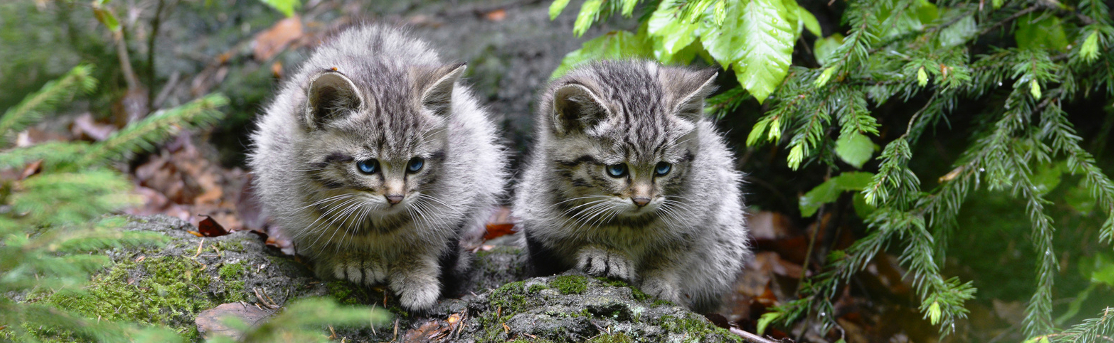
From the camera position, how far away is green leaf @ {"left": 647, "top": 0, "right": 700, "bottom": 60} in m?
3.49

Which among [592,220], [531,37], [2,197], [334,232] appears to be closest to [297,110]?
[334,232]

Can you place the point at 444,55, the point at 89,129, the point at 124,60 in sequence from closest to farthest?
the point at 444,55
the point at 89,129
the point at 124,60

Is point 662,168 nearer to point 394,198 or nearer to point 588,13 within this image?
point 588,13

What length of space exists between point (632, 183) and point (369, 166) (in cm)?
127

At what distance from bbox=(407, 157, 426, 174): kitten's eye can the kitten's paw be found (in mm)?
616

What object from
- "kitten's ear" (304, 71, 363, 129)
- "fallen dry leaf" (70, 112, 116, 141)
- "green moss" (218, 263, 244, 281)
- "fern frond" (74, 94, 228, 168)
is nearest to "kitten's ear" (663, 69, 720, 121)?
"kitten's ear" (304, 71, 363, 129)

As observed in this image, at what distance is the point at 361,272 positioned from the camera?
3.71m

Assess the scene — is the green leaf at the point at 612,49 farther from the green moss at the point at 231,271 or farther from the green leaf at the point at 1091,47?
the green leaf at the point at 1091,47

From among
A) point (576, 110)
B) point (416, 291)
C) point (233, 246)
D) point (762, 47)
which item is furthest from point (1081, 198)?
point (233, 246)

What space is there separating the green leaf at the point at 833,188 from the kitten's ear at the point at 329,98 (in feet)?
9.01

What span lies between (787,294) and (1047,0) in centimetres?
249

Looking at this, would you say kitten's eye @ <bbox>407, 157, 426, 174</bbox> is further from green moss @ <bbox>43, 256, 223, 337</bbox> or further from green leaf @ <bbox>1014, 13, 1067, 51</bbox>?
green leaf @ <bbox>1014, 13, 1067, 51</bbox>

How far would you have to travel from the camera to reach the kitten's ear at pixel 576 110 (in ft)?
11.1

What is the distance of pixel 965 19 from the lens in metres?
3.96
